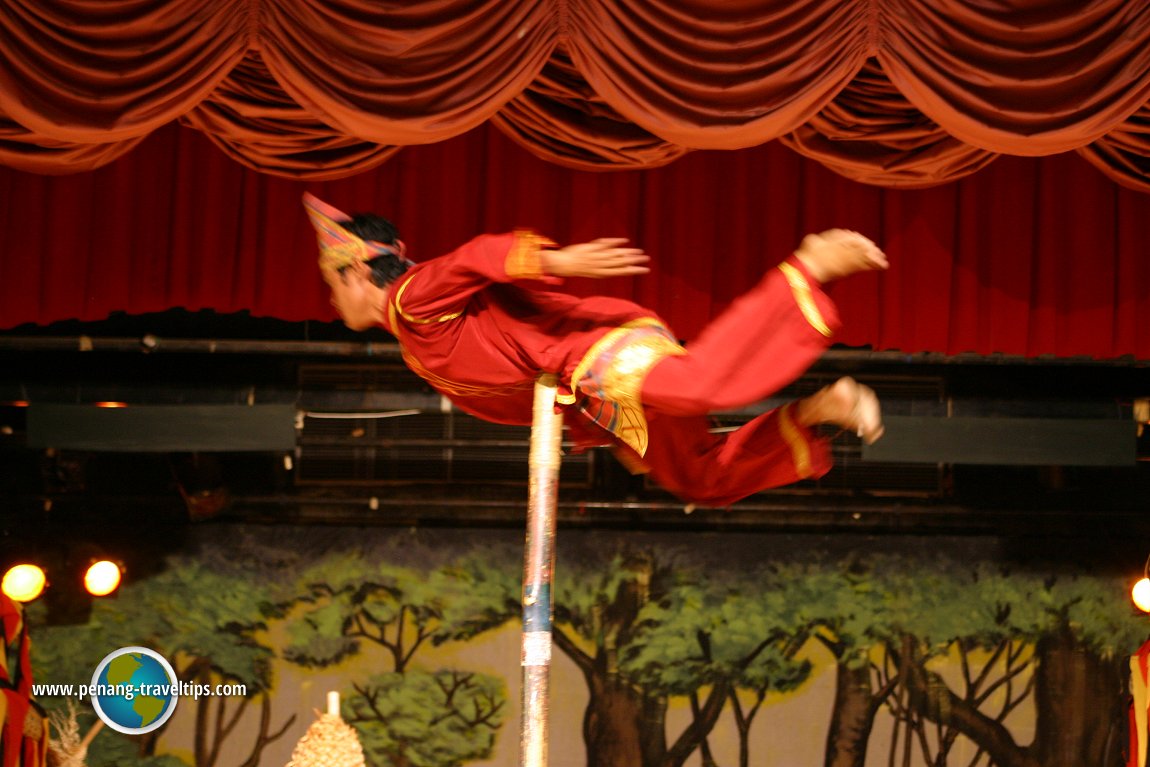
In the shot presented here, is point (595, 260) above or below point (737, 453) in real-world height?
above

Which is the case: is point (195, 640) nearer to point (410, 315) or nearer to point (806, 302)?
point (410, 315)

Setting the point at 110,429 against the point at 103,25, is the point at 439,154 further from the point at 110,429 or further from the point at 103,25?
the point at 110,429

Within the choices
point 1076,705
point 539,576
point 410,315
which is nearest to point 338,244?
point 410,315

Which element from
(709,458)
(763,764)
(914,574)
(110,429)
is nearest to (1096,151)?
(914,574)

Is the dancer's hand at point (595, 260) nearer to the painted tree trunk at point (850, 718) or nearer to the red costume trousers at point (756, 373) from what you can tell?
the red costume trousers at point (756, 373)

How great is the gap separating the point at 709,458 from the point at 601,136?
1.44 meters

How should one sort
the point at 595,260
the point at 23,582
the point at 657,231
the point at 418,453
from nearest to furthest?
the point at 595,260, the point at 657,231, the point at 23,582, the point at 418,453

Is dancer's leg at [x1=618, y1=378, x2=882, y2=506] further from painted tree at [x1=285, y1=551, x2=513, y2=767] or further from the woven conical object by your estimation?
painted tree at [x1=285, y1=551, x2=513, y2=767]

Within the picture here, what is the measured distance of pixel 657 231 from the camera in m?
3.85

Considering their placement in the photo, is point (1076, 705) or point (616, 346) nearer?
point (616, 346)

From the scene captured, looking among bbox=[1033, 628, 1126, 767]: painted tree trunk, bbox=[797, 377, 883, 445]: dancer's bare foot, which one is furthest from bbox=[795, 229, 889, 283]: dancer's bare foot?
bbox=[1033, 628, 1126, 767]: painted tree trunk

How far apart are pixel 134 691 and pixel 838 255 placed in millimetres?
3277

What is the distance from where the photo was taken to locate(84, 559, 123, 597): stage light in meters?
4.30

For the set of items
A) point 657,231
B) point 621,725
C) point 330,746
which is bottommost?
point 330,746
